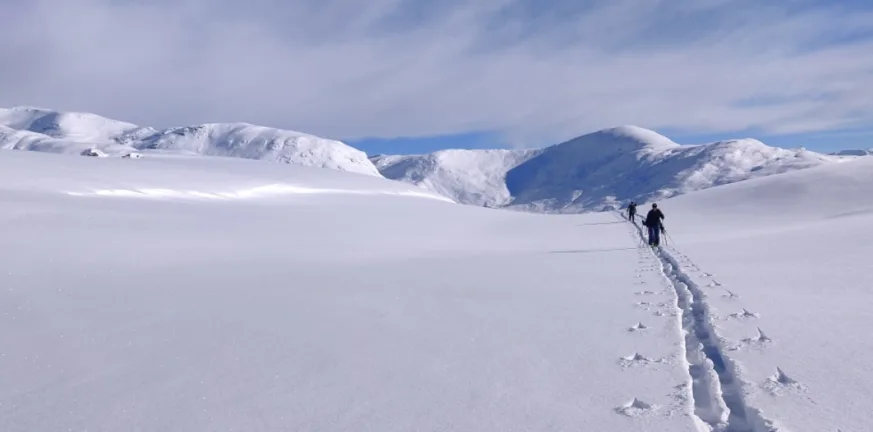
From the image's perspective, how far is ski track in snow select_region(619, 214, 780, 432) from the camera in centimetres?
424

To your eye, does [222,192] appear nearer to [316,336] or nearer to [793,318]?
[316,336]

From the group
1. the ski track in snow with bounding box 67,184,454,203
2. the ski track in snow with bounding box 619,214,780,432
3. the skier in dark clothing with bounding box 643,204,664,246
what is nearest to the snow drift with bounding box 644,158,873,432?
the ski track in snow with bounding box 619,214,780,432

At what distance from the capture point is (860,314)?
7.34 meters

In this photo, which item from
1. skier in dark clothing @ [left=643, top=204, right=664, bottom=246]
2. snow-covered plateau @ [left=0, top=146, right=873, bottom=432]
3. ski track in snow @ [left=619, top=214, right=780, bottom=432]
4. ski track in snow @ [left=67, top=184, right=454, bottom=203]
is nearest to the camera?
ski track in snow @ [left=619, top=214, right=780, bottom=432]

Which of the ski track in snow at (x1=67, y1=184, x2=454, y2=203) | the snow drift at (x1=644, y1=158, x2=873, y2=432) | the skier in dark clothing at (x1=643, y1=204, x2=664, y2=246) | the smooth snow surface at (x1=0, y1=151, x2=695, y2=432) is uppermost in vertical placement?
the ski track in snow at (x1=67, y1=184, x2=454, y2=203)

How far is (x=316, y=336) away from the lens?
22.5 ft

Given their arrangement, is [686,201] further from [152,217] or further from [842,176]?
[152,217]

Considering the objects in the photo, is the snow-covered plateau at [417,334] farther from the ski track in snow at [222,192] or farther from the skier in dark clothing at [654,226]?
the ski track in snow at [222,192]

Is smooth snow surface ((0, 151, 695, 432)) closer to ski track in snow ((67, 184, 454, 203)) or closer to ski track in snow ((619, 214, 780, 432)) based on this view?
ski track in snow ((619, 214, 780, 432))

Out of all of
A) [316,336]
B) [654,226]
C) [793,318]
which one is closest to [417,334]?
[316,336]

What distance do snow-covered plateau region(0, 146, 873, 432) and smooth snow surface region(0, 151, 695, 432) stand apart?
3 centimetres

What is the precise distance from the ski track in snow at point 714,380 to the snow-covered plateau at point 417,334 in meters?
0.03

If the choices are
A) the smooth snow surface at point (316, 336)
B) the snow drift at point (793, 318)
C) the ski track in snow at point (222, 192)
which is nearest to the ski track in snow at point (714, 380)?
the snow drift at point (793, 318)

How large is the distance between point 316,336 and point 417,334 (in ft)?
3.55
